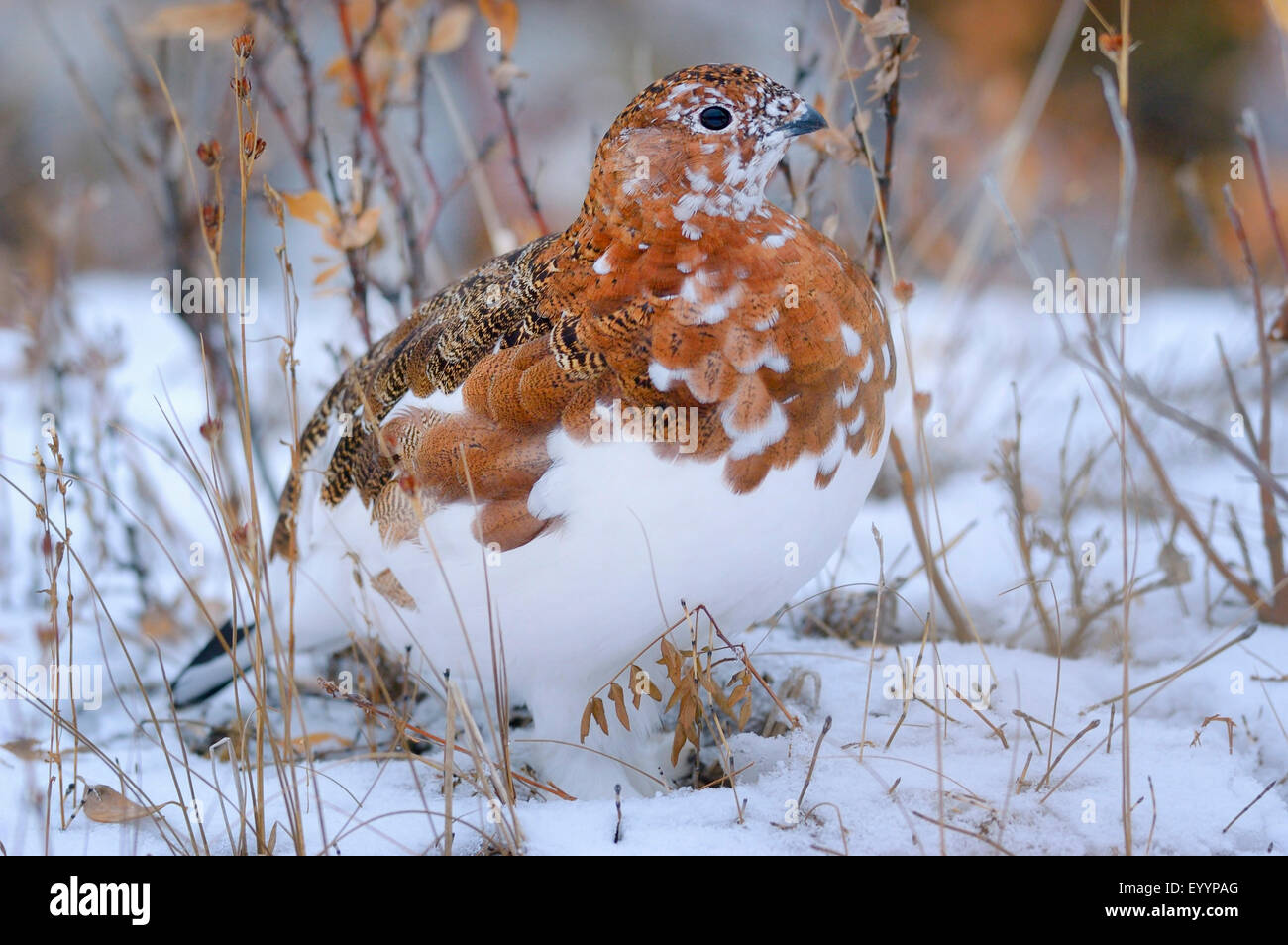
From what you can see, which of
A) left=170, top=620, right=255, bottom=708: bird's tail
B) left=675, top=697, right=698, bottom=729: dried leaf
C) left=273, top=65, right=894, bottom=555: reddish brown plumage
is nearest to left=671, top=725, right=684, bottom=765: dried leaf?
left=675, top=697, right=698, bottom=729: dried leaf

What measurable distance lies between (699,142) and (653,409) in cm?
41

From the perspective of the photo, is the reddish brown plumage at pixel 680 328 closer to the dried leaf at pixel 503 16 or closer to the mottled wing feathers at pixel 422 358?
the mottled wing feathers at pixel 422 358

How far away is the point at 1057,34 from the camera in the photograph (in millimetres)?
2973

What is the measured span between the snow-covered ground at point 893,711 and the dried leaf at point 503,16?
3.53 ft

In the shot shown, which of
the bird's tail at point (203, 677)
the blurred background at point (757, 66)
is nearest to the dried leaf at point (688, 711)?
the bird's tail at point (203, 677)

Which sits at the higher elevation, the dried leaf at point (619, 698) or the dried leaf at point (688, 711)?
the dried leaf at point (619, 698)

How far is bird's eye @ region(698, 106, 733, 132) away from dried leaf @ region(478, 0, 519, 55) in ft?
2.86

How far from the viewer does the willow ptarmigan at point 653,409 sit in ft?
5.22

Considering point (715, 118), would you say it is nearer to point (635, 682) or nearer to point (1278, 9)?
point (635, 682)

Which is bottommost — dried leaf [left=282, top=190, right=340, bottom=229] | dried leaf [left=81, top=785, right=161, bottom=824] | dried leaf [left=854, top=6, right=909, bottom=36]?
dried leaf [left=81, top=785, right=161, bottom=824]

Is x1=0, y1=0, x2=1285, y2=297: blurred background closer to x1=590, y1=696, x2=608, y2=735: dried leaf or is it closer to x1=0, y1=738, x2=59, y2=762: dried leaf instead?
x1=590, y1=696, x2=608, y2=735: dried leaf

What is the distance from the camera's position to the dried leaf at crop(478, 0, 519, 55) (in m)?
2.29
